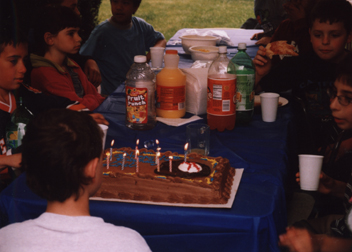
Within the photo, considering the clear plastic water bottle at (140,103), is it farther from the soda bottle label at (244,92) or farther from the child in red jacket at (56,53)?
the child in red jacket at (56,53)

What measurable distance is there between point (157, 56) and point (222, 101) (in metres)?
1.34

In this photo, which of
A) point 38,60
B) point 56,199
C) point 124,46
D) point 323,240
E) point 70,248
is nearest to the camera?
point 70,248

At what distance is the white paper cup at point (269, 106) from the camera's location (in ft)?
6.95

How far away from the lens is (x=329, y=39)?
8.18ft

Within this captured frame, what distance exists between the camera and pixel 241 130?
1994mm

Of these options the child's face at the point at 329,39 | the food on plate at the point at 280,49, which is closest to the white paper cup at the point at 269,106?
the food on plate at the point at 280,49

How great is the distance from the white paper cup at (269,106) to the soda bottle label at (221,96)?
0.30m

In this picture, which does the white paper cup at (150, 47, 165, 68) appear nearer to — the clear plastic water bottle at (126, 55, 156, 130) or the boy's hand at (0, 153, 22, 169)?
the clear plastic water bottle at (126, 55, 156, 130)

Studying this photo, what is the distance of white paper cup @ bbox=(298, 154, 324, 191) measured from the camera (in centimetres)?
160

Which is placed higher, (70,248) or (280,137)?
(70,248)

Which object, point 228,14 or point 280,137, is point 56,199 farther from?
point 228,14

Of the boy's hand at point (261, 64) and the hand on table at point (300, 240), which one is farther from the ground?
the boy's hand at point (261, 64)

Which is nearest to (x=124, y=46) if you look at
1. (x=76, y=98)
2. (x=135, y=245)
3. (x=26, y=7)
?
(x=26, y=7)

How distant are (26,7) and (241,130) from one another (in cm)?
318
